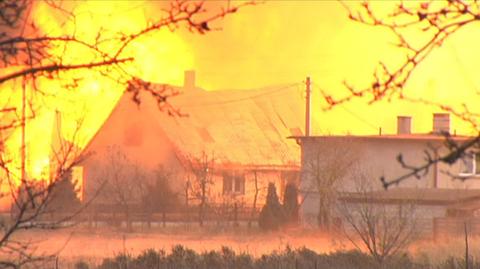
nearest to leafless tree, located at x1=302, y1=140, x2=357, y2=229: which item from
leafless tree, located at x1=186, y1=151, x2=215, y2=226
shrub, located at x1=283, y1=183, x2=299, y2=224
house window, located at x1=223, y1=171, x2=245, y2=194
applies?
shrub, located at x1=283, y1=183, x2=299, y2=224

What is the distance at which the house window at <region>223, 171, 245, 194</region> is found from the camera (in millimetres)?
54906

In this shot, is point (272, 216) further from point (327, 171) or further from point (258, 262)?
point (258, 262)

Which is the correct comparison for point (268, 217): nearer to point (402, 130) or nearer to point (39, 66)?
point (402, 130)

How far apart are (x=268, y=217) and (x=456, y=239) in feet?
32.4

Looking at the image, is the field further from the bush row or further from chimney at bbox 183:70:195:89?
chimney at bbox 183:70:195:89

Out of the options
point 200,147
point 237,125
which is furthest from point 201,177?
point 237,125

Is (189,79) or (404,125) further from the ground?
(189,79)

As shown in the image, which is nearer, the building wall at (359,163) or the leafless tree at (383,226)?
the leafless tree at (383,226)

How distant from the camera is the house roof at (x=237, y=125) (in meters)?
56.5

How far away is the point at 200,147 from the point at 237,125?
6.65 metres

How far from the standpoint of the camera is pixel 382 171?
3791 cm

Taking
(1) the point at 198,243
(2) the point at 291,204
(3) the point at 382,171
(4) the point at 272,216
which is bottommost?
(1) the point at 198,243

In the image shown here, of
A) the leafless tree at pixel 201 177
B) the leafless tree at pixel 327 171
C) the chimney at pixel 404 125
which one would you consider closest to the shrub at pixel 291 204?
the leafless tree at pixel 327 171

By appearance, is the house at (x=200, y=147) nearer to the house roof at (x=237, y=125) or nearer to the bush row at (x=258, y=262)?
the house roof at (x=237, y=125)
